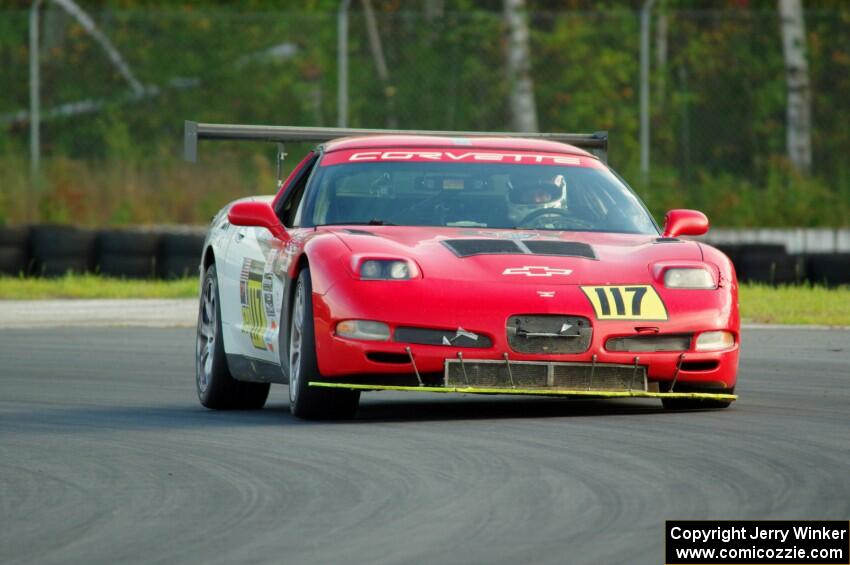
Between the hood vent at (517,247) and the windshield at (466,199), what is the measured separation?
601 millimetres

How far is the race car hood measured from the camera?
30.3ft

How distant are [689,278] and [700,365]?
0.38m

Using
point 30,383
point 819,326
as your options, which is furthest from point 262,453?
point 819,326

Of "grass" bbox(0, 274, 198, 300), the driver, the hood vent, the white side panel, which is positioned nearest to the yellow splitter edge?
the hood vent

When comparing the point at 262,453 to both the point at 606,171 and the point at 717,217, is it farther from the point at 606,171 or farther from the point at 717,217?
the point at 717,217

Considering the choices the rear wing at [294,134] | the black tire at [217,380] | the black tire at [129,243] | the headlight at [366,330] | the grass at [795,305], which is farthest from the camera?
the black tire at [129,243]

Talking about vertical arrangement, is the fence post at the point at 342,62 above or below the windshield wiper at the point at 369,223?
above

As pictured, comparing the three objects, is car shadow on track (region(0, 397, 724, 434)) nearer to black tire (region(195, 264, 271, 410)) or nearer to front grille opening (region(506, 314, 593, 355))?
black tire (region(195, 264, 271, 410))

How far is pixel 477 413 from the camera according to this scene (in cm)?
991

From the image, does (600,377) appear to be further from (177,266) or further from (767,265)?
(177,266)

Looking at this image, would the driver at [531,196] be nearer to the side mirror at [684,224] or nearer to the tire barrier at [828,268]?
the side mirror at [684,224]

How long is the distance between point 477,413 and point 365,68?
57.6ft

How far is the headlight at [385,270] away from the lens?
923 centimetres

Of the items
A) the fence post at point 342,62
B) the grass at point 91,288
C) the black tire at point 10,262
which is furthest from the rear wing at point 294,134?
the fence post at point 342,62
